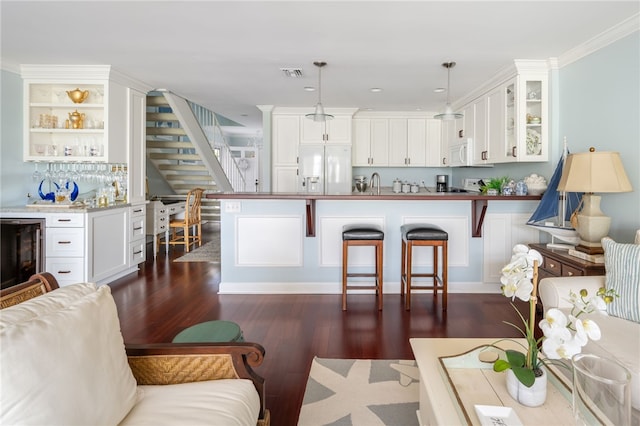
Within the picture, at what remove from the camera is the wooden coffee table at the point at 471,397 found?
4.00 ft

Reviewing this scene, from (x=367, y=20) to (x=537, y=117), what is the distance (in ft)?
7.57

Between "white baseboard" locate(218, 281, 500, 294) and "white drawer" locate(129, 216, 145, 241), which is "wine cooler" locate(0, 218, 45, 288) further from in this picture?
"white baseboard" locate(218, 281, 500, 294)

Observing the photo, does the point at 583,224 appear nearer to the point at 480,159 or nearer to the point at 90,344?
the point at 480,159

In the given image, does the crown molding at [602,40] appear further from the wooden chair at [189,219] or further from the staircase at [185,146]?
the wooden chair at [189,219]

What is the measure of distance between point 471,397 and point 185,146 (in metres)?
6.40

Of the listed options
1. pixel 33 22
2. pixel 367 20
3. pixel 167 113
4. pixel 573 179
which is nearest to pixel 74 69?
pixel 33 22

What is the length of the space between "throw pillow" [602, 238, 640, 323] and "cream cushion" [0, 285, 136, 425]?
245cm

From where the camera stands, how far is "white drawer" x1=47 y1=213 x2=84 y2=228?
3783mm

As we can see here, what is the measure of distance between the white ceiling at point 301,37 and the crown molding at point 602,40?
63 millimetres

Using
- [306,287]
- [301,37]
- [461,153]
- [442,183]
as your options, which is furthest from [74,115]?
[442,183]

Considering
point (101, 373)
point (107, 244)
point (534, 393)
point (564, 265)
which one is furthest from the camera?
point (107, 244)

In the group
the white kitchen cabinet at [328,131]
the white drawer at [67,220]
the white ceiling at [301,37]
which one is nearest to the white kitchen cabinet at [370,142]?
the white kitchen cabinet at [328,131]

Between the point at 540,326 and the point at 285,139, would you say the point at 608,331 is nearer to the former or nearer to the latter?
the point at 540,326

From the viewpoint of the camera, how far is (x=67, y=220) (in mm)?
3793
